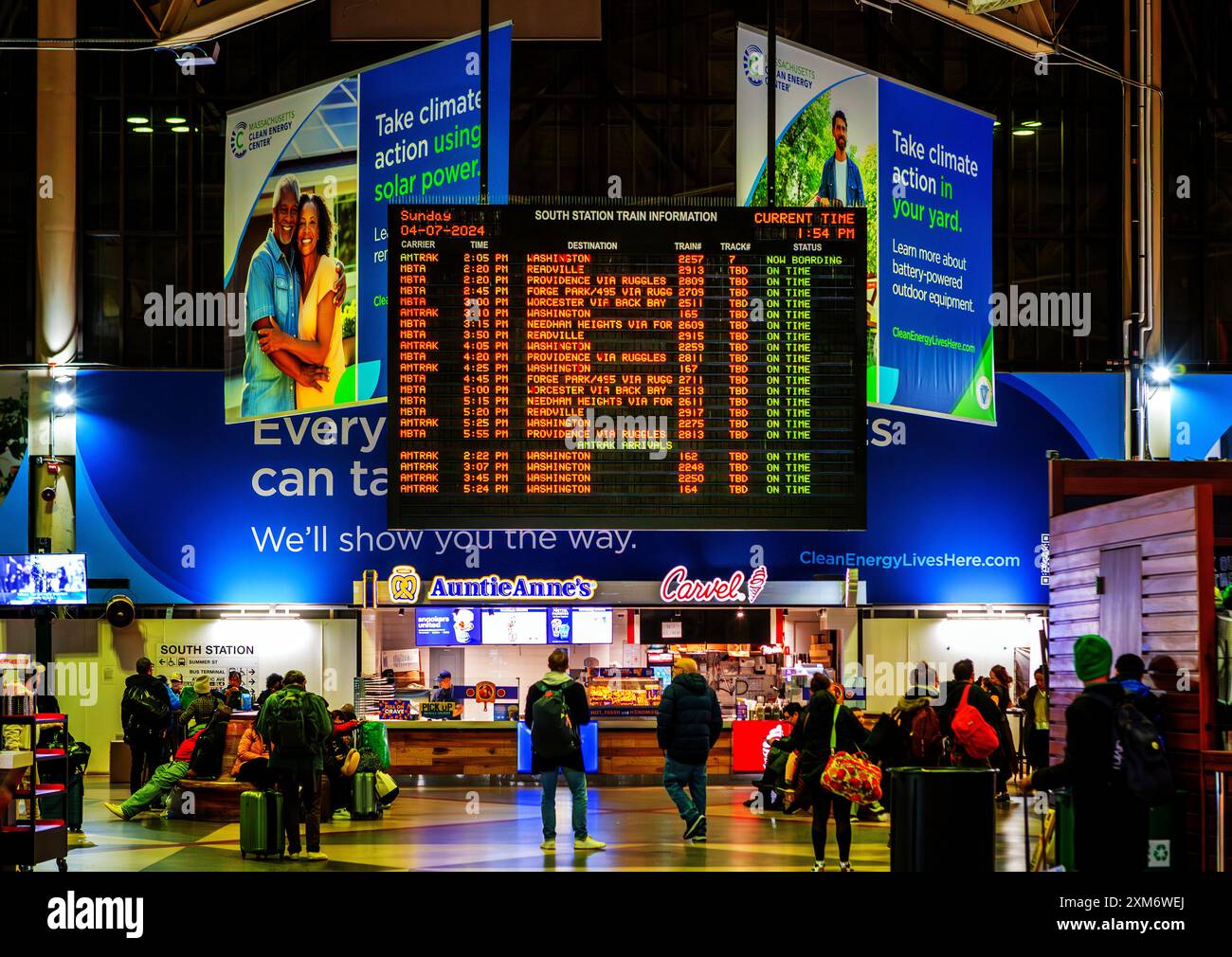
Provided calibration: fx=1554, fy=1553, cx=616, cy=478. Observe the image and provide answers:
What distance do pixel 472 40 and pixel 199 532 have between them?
8.65m

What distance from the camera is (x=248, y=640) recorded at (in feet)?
72.4

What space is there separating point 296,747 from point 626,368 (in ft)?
13.6

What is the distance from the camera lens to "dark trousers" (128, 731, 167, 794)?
58.5 ft

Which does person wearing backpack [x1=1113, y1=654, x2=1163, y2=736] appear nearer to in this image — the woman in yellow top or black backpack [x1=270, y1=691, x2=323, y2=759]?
black backpack [x1=270, y1=691, x2=323, y2=759]

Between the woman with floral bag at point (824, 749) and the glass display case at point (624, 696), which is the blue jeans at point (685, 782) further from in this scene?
the glass display case at point (624, 696)

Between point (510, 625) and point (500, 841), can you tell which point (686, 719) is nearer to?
point (500, 841)

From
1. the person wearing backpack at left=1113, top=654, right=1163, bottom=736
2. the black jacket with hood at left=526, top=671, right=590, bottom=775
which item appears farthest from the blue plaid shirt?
the person wearing backpack at left=1113, top=654, right=1163, bottom=736

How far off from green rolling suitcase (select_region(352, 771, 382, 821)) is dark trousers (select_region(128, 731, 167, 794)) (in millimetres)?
3306

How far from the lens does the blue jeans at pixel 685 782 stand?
44.5 ft

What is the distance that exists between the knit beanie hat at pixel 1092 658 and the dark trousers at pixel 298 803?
645 cm

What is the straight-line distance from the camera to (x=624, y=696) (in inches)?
806

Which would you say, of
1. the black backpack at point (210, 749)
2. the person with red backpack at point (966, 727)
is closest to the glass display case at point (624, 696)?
the black backpack at point (210, 749)

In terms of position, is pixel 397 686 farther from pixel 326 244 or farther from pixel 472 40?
pixel 472 40
